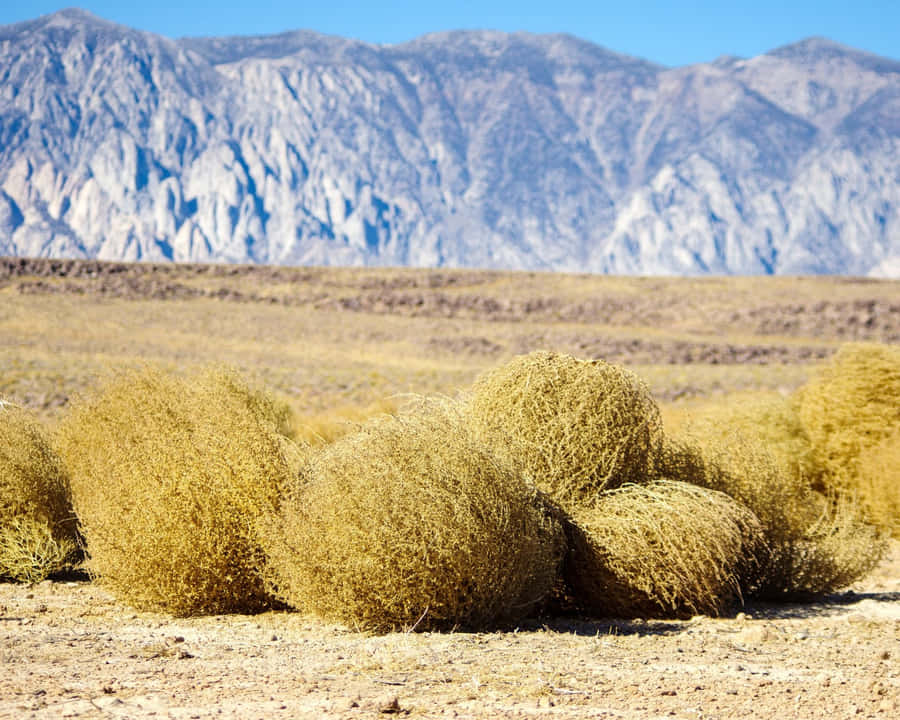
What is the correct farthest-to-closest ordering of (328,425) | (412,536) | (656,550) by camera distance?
(328,425) → (656,550) → (412,536)

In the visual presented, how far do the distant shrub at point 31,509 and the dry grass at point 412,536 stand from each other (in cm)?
276

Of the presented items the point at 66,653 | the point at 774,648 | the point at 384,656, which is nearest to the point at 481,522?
the point at 384,656

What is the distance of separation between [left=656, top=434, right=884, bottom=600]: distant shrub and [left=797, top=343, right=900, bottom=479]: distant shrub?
307 cm

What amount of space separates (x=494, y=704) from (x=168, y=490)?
2.99 meters

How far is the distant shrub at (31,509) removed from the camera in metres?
8.73

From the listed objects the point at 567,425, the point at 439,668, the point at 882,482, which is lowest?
the point at 439,668

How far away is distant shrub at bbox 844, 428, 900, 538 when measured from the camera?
36.9 ft

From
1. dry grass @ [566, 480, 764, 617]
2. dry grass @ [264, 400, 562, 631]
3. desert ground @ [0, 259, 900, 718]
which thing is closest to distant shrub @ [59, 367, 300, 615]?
desert ground @ [0, 259, 900, 718]

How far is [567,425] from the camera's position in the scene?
7.54 meters

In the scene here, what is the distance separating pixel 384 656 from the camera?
6.12m

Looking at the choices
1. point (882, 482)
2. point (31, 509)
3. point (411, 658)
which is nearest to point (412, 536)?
point (411, 658)

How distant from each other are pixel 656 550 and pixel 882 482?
16.6ft

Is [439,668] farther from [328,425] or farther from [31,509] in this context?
[328,425]

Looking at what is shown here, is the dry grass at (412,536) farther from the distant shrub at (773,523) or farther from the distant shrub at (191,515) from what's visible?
the distant shrub at (773,523)
